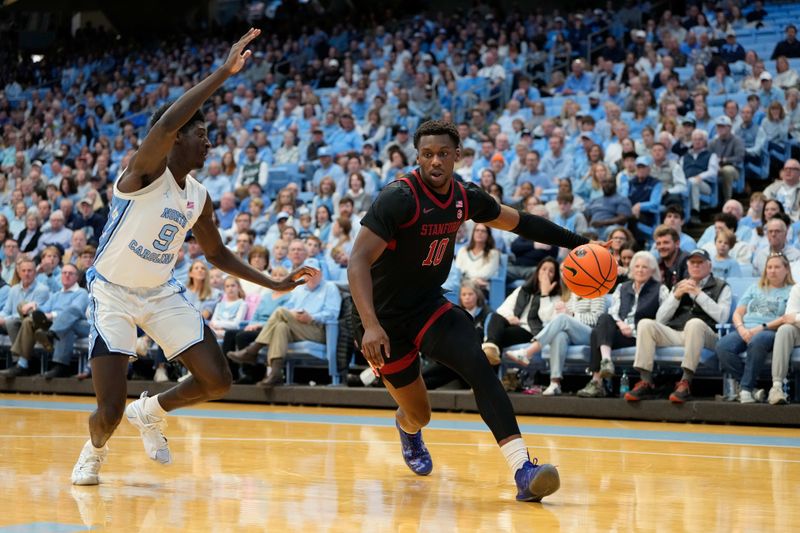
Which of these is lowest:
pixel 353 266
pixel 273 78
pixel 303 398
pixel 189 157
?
pixel 303 398

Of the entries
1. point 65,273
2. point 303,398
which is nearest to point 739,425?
point 303,398

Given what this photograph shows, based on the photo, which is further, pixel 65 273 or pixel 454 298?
pixel 65 273

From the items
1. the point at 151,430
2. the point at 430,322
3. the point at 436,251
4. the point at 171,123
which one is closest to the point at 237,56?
the point at 171,123

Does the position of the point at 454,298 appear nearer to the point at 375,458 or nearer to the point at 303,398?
the point at 303,398

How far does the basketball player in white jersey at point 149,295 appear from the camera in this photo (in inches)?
204

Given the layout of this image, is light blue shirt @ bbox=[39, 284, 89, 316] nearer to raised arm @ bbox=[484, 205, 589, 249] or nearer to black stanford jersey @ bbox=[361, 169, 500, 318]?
black stanford jersey @ bbox=[361, 169, 500, 318]

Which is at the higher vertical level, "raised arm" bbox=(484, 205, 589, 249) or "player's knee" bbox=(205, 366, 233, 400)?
"raised arm" bbox=(484, 205, 589, 249)

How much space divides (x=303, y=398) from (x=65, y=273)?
3608 millimetres

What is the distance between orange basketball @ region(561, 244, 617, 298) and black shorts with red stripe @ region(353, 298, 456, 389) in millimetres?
702

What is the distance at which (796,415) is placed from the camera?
8508mm

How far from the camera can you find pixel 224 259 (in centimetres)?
587

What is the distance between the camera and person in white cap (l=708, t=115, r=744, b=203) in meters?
12.5

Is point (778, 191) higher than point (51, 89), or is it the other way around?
point (51, 89)

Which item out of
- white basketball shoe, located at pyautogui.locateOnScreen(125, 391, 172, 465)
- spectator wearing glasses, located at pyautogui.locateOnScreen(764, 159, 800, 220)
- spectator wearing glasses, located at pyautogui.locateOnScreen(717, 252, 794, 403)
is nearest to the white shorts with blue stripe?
white basketball shoe, located at pyautogui.locateOnScreen(125, 391, 172, 465)
